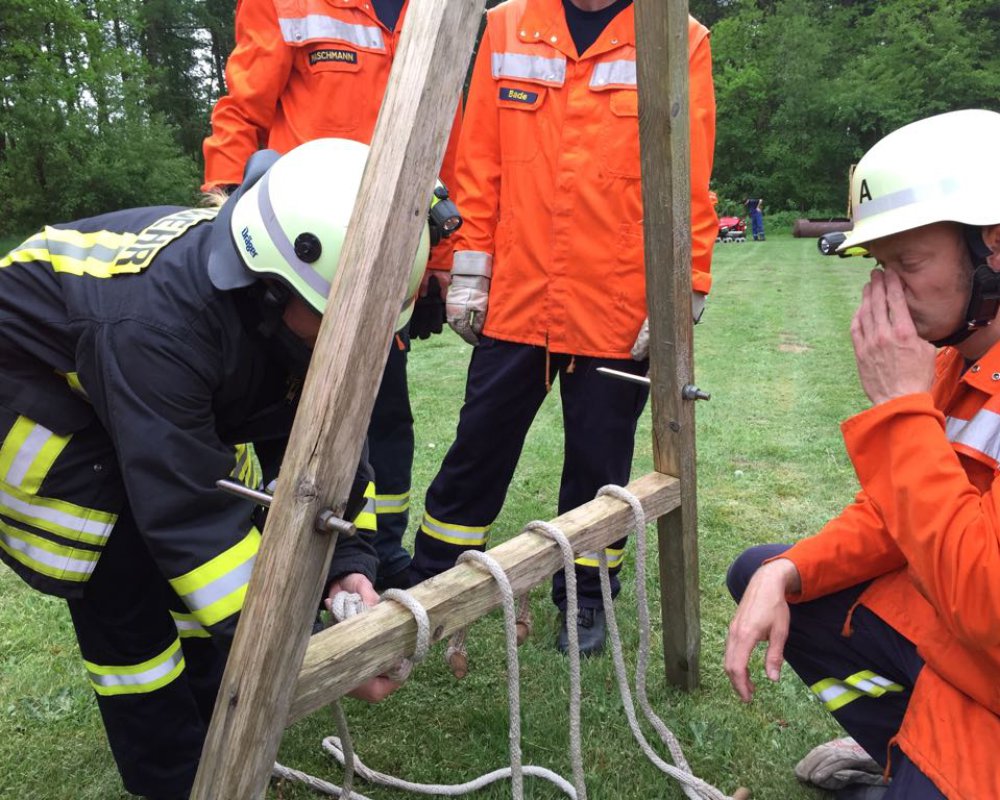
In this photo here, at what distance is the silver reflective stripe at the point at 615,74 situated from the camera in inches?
109

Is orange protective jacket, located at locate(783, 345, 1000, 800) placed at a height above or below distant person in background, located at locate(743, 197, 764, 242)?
above

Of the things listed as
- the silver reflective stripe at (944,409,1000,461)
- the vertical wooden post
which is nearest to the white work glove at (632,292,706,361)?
the vertical wooden post

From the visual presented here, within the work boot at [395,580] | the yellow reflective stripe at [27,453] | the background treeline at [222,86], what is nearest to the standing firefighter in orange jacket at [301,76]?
the work boot at [395,580]

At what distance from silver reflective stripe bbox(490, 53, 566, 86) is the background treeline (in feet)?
66.1

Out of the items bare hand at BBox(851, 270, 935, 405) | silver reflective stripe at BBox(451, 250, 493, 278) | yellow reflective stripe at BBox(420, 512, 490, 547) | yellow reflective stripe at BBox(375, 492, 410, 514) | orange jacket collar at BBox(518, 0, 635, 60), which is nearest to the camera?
bare hand at BBox(851, 270, 935, 405)

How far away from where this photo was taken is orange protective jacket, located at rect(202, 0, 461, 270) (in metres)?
3.11

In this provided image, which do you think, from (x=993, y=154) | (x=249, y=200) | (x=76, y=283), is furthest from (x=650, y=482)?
(x=76, y=283)

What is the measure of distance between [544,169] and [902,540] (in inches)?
69.3

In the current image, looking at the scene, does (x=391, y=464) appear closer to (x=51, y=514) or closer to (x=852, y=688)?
(x=51, y=514)

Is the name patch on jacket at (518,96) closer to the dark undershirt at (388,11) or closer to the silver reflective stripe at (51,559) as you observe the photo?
the dark undershirt at (388,11)

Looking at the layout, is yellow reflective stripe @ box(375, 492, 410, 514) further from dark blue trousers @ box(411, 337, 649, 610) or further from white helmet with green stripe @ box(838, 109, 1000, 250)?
white helmet with green stripe @ box(838, 109, 1000, 250)

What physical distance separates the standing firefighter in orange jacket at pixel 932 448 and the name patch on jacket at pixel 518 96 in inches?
49.8

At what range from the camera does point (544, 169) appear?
9.54ft

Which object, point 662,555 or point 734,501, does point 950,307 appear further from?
point 734,501
